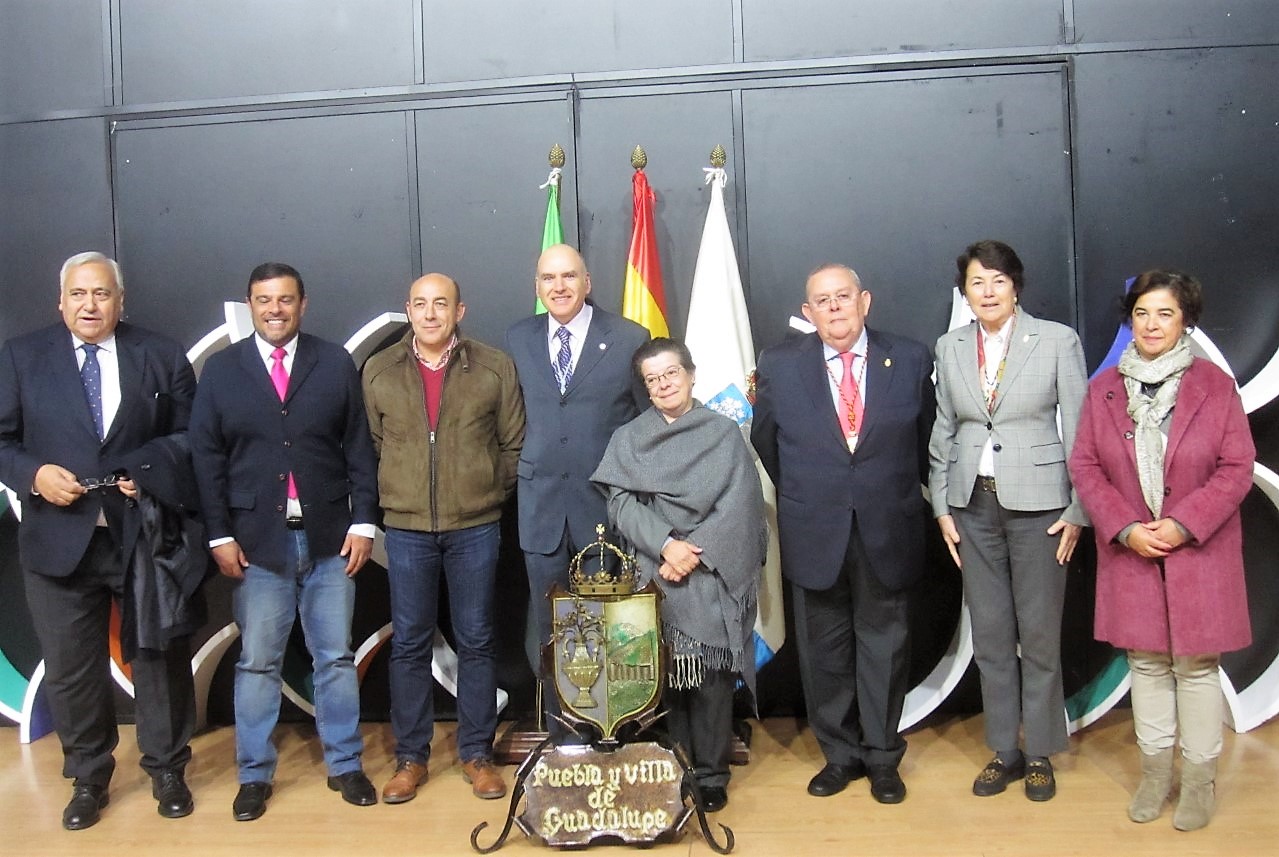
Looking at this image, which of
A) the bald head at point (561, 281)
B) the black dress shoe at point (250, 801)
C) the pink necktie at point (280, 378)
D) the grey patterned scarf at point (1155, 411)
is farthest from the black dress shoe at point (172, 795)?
the grey patterned scarf at point (1155, 411)

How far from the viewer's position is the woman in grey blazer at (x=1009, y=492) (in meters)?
2.85

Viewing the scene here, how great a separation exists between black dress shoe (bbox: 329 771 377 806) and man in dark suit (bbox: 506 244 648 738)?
572mm

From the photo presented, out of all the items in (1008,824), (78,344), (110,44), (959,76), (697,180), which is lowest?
(1008,824)

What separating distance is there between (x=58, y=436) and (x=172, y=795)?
108cm

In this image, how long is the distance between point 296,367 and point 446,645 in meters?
1.30

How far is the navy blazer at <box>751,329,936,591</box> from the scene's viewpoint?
9.41ft

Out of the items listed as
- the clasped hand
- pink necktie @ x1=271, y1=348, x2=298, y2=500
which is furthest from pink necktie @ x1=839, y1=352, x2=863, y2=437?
pink necktie @ x1=271, y1=348, x2=298, y2=500

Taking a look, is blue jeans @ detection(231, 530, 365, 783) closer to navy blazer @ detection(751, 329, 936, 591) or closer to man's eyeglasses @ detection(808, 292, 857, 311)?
navy blazer @ detection(751, 329, 936, 591)

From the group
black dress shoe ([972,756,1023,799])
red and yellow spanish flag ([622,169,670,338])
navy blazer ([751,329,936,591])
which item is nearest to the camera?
navy blazer ([751,329,936,591])

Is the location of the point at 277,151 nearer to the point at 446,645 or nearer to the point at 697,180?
the point at 697,180

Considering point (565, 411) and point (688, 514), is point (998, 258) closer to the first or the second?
point (688, 514)

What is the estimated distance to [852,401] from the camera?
9.64 feet

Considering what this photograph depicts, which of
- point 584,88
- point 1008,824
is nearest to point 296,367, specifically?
point 584,88

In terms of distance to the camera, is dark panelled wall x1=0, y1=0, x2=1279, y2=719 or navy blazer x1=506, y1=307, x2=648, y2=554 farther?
dark panelled wall x1=0, y1=0, x2=1279, y2=719
